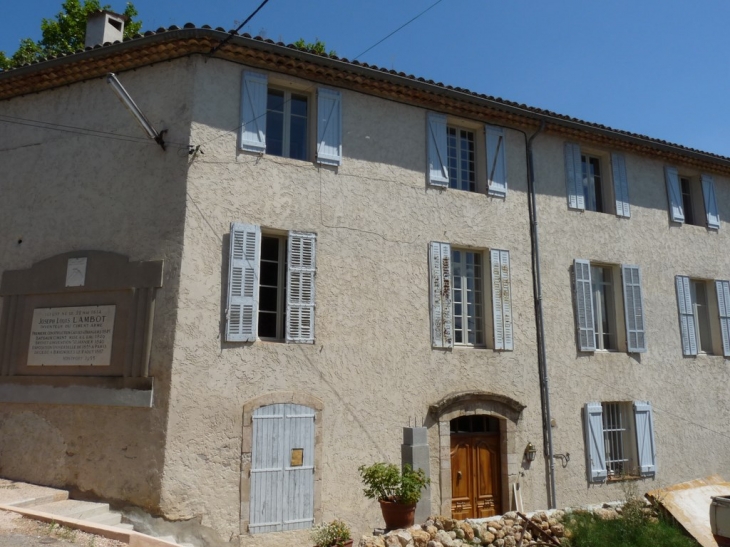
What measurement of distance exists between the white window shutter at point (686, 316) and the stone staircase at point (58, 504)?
34.1ft

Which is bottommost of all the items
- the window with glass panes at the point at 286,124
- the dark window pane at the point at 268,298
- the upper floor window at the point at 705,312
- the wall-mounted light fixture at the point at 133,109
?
the dark window pane at the point at 268,298

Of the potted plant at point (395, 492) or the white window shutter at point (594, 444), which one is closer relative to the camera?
the potted plant at point (395, 492)

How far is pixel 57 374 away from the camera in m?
8.91

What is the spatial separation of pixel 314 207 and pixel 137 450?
4.11 metres

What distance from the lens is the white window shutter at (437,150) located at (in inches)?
415

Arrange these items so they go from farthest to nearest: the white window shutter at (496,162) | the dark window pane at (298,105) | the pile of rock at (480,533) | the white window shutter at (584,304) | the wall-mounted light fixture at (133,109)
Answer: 1. the white window shutter at (584,304)
2. the white window shutter at (496,162)
3. the dark window pane at (298,105)
4. the wall-mounted light fixture at (133,109)
5. the pile of rock at (480,533)

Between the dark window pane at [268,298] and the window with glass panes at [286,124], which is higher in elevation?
the window with glass panes at [286,124]

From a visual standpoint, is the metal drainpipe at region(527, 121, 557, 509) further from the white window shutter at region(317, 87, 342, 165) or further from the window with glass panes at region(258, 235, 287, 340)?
the window with glass panes at region(258, 235, 287, 340)

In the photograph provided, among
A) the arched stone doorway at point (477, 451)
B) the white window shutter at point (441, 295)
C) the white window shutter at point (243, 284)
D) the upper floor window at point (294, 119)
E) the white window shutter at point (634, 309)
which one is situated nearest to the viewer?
the white window shutter at point (243, 284)

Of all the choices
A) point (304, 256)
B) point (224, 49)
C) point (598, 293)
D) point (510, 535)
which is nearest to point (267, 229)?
point (304, 256)

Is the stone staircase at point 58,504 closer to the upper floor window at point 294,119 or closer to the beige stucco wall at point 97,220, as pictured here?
the beige stucco wall at point 97,220

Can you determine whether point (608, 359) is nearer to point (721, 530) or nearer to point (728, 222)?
point (721, 530)

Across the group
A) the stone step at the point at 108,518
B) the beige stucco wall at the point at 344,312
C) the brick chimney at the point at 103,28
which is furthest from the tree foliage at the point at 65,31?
the stone step at the point at 108,518

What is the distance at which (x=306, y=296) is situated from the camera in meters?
9.10
